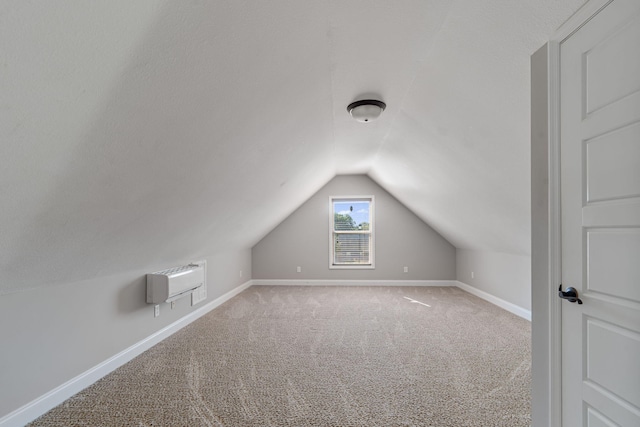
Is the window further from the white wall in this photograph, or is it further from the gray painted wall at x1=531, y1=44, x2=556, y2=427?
the gray painted wall at x1=531, y1=44, x2=556, y2=427

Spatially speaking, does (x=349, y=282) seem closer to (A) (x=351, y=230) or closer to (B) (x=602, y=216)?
(A) (x=351, y=230)

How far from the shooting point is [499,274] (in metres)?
4.52

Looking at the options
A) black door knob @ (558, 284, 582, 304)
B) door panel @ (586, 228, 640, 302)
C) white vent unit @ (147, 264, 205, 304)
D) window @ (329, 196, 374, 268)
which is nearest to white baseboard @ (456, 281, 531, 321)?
window @ (329, 196, 374, 268)

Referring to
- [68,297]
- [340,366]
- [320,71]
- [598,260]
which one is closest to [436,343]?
[340,366]

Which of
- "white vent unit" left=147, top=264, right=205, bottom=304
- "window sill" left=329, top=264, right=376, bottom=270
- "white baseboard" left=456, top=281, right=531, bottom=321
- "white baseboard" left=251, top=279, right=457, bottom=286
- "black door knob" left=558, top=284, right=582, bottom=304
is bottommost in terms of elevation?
"white baseboard" left=251, top=279, right=457, bottom=286

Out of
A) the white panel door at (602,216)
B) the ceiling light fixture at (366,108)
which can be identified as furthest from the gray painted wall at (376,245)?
the white panel door at (602,216)

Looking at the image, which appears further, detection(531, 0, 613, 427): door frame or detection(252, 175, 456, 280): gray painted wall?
detection(252, 175, 456, 280): gray painted wall

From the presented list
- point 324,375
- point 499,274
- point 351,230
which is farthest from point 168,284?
point 499,274

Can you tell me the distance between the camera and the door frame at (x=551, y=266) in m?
1.37

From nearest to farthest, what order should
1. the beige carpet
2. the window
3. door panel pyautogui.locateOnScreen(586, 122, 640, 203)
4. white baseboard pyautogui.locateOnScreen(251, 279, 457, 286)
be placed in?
door panel pyautogui.locateOnScreen(586, 122, 640, 203) → the beige carpet → white baseboard pyautogui.locateOnScreen(251, 279, 457, 286) → the window

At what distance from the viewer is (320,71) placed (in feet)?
6.81

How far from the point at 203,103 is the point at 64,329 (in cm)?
180

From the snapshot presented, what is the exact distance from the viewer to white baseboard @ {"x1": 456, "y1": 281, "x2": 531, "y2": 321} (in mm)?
3859

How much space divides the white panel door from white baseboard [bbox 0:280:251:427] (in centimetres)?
279
